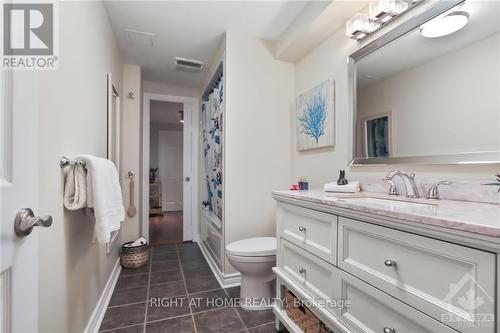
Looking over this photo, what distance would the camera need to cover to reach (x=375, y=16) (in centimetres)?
144

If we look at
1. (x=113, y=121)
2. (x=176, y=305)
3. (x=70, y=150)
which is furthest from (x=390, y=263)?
(x=113, y=121)

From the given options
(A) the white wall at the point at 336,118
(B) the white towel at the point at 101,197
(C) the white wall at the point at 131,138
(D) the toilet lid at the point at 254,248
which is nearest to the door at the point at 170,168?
(C) the white wall at the point at 131,138

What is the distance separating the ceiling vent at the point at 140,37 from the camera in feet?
7.20

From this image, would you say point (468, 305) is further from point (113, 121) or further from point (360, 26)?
point (113, 121)

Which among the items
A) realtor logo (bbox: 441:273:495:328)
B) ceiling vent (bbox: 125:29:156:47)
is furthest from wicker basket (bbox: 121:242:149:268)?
realtor logo (bbox: 441:273:495:328)

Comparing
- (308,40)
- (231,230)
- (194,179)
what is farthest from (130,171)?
(308,40)

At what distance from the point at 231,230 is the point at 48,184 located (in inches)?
57.4

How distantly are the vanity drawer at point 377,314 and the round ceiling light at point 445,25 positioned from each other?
1.29 metres

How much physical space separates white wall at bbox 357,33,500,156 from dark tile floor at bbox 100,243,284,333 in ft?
4.99

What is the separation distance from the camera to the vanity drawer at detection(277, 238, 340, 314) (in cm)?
107

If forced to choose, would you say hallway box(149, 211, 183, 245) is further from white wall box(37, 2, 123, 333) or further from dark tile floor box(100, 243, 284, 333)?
white wall box(37, 2, 123, 333)

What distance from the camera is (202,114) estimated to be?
345 centimetres

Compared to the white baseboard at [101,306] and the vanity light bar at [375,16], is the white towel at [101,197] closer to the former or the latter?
the white baseboard at [101,306]

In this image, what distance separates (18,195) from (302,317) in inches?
54.4
